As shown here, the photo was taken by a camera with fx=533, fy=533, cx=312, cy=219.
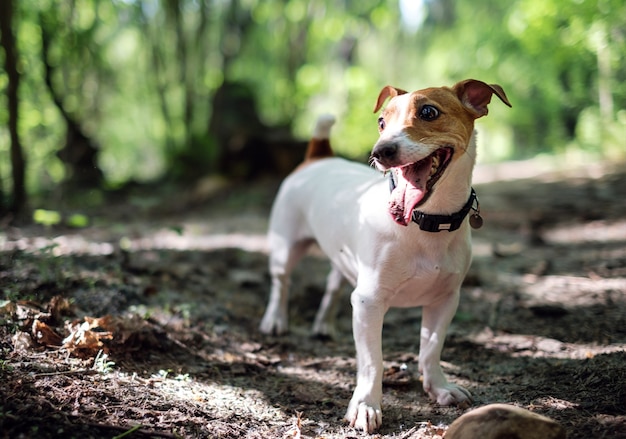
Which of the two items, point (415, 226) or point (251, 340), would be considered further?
point (251, 340)

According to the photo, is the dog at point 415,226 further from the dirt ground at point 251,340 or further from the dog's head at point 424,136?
the dirt ground at point 251,340

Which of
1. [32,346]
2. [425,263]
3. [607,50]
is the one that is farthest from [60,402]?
[607,50]

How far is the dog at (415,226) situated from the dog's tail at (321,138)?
44.1 inches

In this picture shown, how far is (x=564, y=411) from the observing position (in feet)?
8.01

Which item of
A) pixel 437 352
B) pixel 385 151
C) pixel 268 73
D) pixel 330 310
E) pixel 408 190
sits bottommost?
pixel 330 310

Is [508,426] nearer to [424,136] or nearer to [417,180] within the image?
[417,180]

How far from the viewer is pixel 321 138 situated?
174 inches

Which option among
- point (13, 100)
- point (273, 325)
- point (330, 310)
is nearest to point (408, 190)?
point (330, 310)

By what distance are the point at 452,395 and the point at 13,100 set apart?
17.9 feet

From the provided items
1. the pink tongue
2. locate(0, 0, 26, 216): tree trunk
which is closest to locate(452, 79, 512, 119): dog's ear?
the pink tongue

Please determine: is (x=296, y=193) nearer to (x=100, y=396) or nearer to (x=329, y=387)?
(x=329, y=387)

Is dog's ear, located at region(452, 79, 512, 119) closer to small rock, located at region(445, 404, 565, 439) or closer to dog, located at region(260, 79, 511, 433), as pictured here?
dog, located at region(260, 79, 511, 433)

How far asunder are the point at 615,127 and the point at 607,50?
157cm

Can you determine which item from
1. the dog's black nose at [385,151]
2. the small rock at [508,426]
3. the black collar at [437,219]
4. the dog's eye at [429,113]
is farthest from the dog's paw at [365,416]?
the dog's eye at [429,113]
